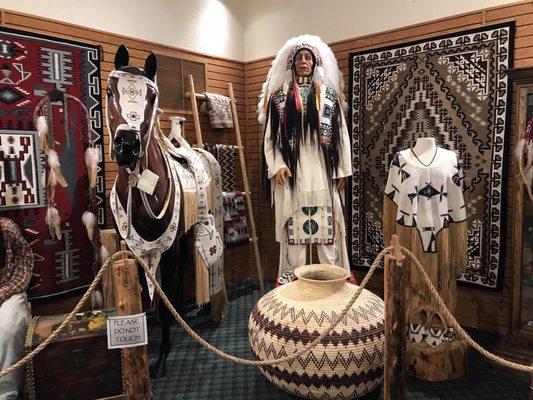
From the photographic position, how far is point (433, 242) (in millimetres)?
2668

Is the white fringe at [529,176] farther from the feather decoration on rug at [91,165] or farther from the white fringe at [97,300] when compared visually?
the white fringe at [97,300]

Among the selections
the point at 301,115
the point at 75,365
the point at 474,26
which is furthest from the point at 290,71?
the point at 75,365

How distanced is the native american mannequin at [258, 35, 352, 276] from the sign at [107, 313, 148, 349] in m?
1.66

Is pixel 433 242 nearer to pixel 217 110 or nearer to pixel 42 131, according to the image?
pixel 217 110

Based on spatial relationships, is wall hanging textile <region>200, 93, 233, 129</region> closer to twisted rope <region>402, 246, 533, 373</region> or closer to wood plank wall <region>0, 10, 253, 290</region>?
wood plank wall <region>0, 10, 253, 290</region>

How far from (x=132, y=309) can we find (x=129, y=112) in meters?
1.10

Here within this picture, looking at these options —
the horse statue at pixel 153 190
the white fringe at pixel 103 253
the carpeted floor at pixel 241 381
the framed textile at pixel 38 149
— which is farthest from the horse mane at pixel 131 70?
the carpeted floor at pixel 241 381

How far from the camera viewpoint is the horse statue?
95.4 inches

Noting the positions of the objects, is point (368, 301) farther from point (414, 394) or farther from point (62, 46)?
point (62, 46)

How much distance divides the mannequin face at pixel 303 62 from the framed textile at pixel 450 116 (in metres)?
0.76

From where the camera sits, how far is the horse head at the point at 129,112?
236cm

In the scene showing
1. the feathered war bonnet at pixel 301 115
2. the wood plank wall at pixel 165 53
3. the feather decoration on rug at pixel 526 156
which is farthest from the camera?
the feathered war bonnet at pixel 301 115

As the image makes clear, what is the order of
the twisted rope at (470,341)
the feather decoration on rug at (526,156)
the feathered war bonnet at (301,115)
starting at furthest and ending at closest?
the feathered war bonnet at (301,115) < the feather decoration on rug at (526,156) < the twisted rope at (470,341)

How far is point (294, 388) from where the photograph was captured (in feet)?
7.36
